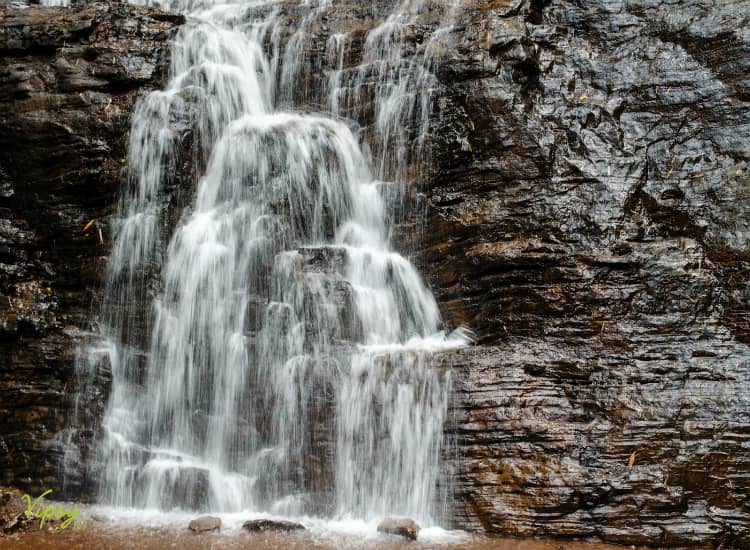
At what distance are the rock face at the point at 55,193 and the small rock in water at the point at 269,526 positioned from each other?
8.38 feet

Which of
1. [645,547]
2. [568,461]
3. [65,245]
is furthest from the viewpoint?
[65,245]

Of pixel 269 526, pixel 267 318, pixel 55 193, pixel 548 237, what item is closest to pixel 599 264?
pixel 548 237

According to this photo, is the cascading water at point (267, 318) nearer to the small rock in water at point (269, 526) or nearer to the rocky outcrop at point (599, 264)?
the small rock in water at point (269, 526)

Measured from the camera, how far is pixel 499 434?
21.4 feet

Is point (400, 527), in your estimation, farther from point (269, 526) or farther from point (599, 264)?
point (599, 264)

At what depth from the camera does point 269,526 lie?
6.40 m

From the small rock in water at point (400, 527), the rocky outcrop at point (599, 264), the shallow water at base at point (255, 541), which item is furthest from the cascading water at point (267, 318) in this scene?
the rocky outcrop at point (599, 264)

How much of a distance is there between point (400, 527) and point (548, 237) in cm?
366

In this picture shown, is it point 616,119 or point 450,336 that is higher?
point 616,119

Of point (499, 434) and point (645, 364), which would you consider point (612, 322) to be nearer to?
point (645, 364)

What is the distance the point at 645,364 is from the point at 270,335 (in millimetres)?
4254

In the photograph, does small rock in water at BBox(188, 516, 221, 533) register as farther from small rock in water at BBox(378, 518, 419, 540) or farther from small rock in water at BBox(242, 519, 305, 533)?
small rock in water at BBox(378, 518, 419, 540)

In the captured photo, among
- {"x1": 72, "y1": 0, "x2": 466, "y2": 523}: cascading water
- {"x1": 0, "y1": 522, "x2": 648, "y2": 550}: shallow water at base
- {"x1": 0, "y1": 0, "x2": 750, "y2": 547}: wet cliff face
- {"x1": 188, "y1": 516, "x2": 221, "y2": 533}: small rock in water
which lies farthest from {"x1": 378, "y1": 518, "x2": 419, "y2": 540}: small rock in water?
{"x1": 188, "y1": 516, "x2": 221, "y2": 533}: small rock in water

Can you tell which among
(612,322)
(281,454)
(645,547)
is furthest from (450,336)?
(645,547)
